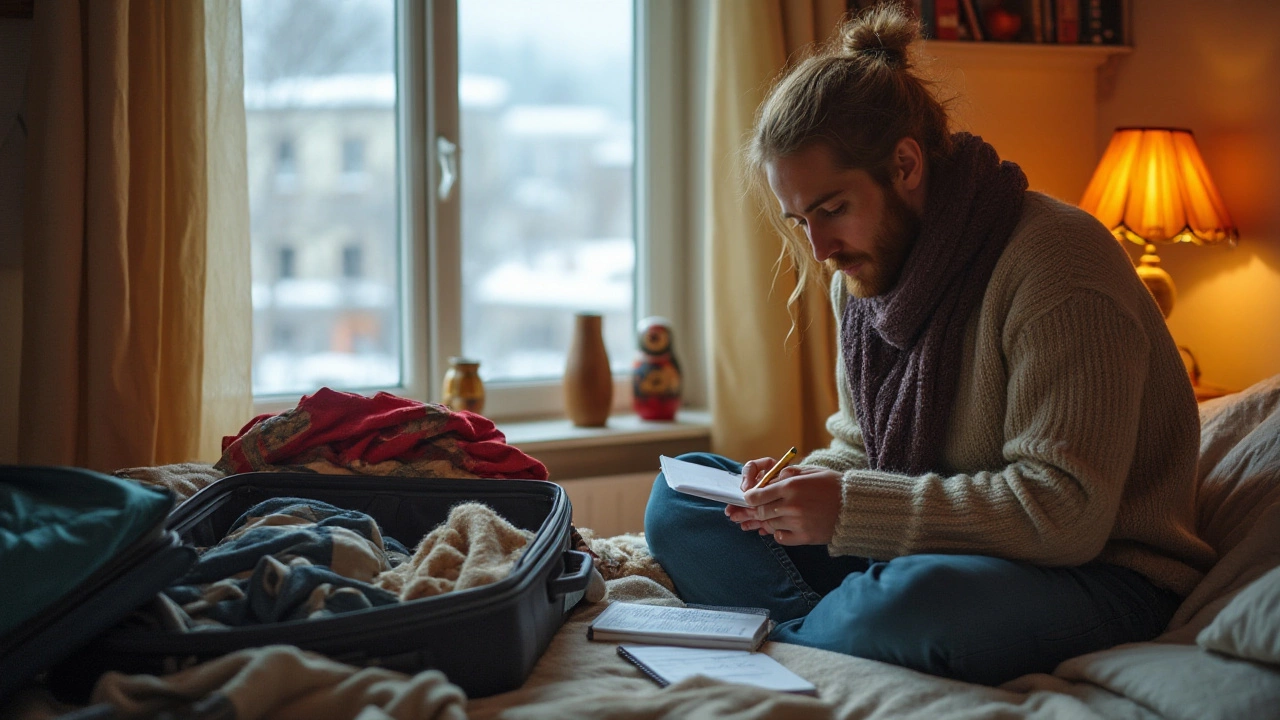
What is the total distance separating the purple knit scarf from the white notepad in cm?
22

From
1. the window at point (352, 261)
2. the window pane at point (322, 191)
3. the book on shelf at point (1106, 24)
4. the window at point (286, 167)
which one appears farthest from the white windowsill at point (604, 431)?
the book on shelf at point (1106, 24)

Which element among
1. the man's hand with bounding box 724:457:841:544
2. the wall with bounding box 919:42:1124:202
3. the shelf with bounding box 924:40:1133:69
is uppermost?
the shelf with bounding box 924:40:1133:69

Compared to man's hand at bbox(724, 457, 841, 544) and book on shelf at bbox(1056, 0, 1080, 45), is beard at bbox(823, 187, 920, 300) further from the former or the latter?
book on shelf at bbox(1056, 0, 1080, 45)

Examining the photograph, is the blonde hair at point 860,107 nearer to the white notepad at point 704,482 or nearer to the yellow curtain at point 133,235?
the white notepad at point 704,482

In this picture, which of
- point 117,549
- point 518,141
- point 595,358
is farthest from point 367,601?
point 518,141

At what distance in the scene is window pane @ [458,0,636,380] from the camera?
2.51 metres

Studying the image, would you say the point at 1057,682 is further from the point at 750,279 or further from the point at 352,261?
the point at 352,261

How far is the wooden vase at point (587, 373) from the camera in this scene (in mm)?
2428

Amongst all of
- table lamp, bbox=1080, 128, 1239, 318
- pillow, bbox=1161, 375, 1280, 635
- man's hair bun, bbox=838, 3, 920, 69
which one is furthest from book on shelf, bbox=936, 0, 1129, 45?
pillow, bbox=1161, 375, 1280, 635

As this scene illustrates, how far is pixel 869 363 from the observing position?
5.16 feet

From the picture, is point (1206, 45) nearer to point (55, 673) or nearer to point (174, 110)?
point (174, 110)

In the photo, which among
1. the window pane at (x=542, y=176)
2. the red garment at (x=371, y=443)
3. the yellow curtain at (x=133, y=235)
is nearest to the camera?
the red garment at (x=371, y=443)

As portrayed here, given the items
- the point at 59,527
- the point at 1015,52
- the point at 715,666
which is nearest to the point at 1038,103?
the point at 1015,52

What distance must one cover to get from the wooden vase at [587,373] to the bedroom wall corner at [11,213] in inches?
43.2
